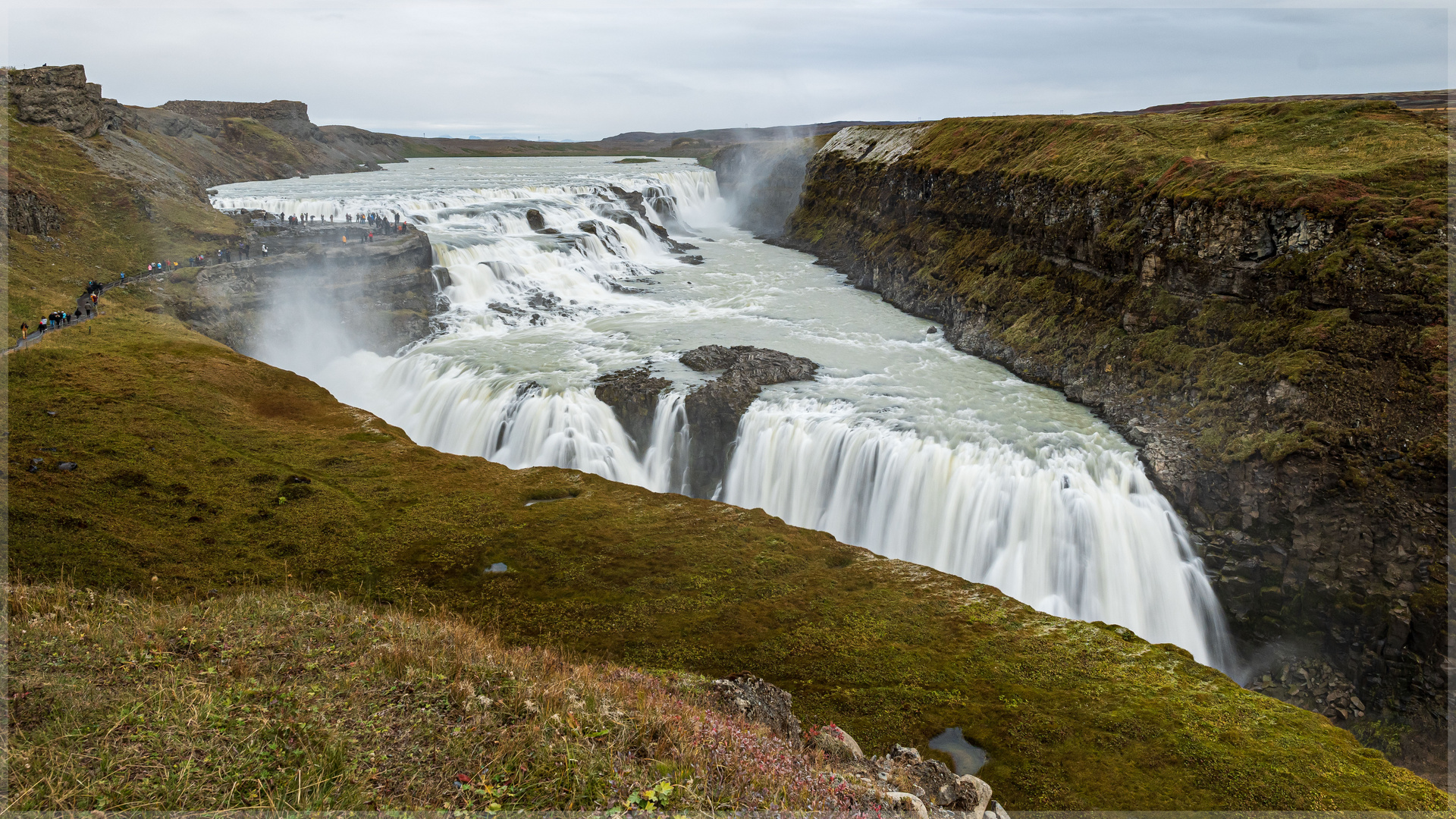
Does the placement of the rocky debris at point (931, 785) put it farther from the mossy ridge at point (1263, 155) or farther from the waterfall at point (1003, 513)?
the mossy ridge at point (1263, 155)

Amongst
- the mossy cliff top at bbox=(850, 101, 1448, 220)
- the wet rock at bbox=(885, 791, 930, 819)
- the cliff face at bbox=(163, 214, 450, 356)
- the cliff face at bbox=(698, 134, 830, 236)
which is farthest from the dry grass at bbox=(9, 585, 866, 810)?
the cliff face at bbox=(698, 134, 830, 236)

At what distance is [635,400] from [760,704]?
748 inches

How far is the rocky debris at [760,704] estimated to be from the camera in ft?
35.0

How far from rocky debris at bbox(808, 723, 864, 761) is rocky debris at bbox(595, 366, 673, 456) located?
18538 millimetres

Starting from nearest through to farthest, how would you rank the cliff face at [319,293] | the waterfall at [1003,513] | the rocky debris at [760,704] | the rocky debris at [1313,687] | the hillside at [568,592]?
the rocky debris at [760,704], the hillside at [568,592], the rocky debris at [1313,687], the waterfall at [1003,513], the cliff face at [319,293]

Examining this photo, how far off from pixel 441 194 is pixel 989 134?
153 ft

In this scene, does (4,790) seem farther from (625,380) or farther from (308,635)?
(625,380)

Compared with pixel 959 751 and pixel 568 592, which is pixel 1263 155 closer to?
pixel 959 751

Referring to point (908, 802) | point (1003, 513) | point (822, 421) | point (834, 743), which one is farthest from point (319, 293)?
point (908, 802)

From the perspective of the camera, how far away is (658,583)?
1711 centimetres

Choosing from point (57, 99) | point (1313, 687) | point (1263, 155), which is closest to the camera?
point (1313, 687)

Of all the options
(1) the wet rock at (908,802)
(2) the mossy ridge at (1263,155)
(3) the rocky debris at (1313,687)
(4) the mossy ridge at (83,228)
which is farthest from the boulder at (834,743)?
(4) the mossy ridge at (83,228)

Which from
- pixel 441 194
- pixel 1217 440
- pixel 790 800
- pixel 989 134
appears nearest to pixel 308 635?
pixel 790 800

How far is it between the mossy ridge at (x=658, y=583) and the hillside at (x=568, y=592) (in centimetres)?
6
